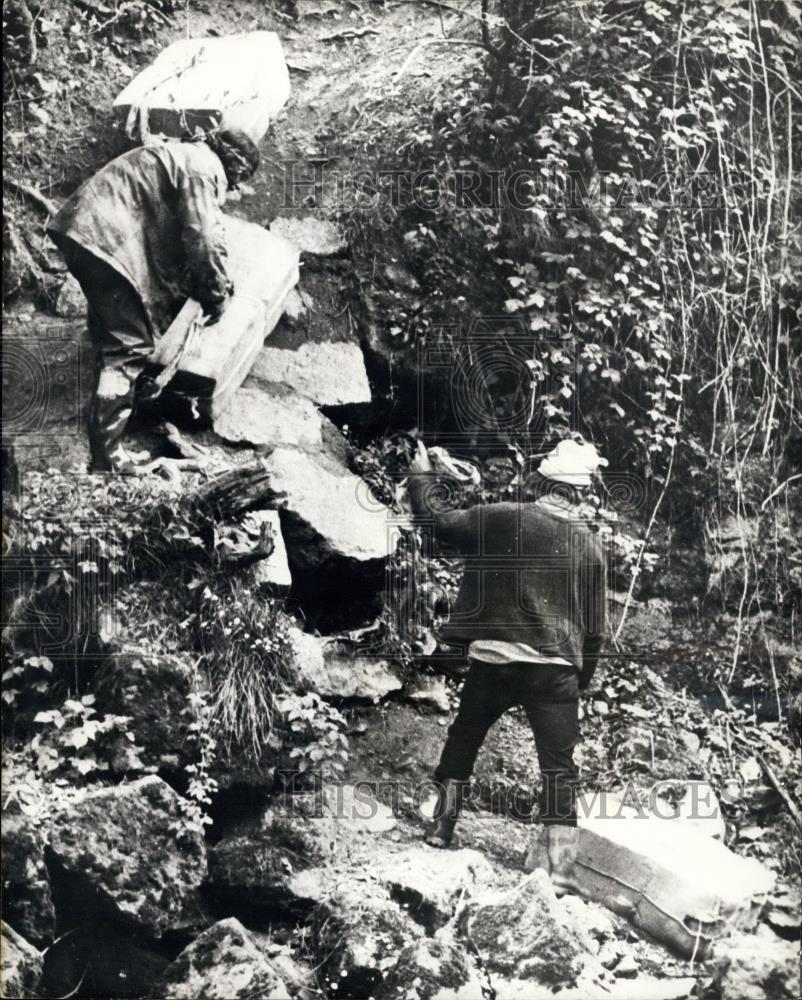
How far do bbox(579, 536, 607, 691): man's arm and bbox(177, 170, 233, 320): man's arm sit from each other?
4.92 ft

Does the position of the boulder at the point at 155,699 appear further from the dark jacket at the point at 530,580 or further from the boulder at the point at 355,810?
the dark jacket at the point at 530,580

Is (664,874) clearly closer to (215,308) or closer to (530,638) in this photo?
(530,638)

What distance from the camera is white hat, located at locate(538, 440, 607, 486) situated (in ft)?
11.7

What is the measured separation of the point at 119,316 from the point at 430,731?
1.73 m

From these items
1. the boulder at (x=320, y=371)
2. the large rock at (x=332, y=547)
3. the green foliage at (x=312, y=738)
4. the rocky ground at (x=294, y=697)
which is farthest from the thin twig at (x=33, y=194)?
the green foliage at (x=312, y=738)

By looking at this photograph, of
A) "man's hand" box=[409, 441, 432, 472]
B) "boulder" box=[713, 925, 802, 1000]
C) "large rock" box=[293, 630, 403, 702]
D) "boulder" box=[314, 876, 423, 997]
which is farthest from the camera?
"man's hand" box=[409, 441, 432, 472]

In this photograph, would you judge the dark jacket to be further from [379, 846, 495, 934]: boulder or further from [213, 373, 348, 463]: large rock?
[379, 846, 495, 934]: boulder

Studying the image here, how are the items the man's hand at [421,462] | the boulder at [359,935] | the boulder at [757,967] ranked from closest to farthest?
1. the boulder at [359,935]
2. the boulder at [757,967]
3. the man's hand at [421,462]

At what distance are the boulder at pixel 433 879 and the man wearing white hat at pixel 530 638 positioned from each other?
0.07 meters

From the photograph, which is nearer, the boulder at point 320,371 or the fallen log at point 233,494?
the fallen log at point 233,494

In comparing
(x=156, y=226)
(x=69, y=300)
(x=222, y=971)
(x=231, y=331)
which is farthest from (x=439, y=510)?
(x=222, y=971)

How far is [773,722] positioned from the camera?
3.62m

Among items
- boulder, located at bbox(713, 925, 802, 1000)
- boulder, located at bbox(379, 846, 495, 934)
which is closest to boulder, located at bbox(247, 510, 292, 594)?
boulder, located at bbox(379, 846, 495, 934)

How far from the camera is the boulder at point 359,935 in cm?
330
